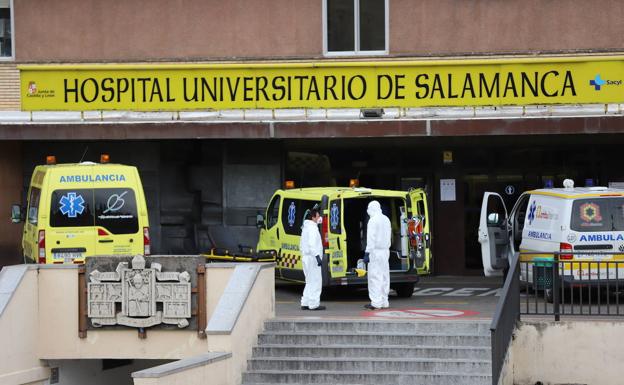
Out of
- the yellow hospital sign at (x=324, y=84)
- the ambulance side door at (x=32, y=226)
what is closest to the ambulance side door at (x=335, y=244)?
the yellow hospital sign at (x=324, y=84)

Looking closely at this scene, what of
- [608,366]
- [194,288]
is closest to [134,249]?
[194,288]

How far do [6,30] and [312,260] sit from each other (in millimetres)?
11090

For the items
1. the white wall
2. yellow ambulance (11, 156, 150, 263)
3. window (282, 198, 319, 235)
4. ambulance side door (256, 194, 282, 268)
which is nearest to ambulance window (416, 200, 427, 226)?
window (282, 198, 319, 235)

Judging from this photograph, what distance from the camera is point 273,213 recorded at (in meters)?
22.0

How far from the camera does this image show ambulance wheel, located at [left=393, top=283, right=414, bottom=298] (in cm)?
2086

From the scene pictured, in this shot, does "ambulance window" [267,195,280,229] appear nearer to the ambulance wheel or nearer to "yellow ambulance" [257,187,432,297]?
"yellow ambulance" [257,187,432,297]

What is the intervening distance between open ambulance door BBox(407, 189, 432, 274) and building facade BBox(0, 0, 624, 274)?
3.17m

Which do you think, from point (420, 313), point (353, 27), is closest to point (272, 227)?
point (420, 313)

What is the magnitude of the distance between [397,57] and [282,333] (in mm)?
9816

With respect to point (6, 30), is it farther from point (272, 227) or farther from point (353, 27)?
point (272, 227)

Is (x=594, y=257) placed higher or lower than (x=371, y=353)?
higher

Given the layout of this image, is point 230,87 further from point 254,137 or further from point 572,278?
point 572,278

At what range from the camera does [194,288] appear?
1791 cm

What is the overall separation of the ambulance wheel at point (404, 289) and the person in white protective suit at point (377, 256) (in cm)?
217
